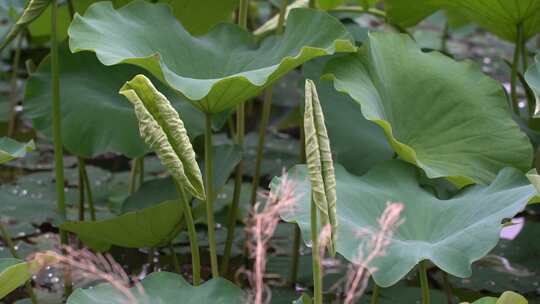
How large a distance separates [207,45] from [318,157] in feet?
2.25

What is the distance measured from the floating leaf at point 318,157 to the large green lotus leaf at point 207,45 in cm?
38

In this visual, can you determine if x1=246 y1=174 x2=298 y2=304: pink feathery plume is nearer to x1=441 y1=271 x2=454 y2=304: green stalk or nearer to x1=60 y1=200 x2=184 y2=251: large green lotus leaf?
x1=60 y1=200 x2=184 y2=251: large green lotus leaf

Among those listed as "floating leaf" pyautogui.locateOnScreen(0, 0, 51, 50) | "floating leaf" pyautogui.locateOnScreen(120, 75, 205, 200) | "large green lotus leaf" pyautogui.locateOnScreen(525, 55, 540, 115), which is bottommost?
"large green lotus leaf" pyautogui.locateOnScreen(525, 55, 540, 115)

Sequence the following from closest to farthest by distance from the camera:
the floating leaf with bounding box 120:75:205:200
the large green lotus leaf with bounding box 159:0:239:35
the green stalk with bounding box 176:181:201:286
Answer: the floating leaf with bounding box 120:75:205:200 → the green stalk with bounding box 176:181:201:286 → the large green lotus leaf with bounding box 159:0:239:35

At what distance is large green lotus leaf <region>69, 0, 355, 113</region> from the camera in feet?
4.56

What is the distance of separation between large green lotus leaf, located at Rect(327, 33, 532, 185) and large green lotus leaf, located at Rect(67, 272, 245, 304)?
0.43m

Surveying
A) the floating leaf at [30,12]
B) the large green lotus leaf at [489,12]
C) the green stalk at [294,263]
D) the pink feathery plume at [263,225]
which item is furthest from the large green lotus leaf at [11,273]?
the large green lotus leaf at [489,12]

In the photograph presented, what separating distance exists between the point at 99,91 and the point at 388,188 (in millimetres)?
576

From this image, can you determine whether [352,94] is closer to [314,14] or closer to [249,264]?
[314,14]

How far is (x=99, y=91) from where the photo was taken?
5.80 feet

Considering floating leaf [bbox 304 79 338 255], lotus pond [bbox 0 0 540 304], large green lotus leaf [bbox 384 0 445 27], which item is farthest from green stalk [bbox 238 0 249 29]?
floating leaf [bbox 304 79 338 255]

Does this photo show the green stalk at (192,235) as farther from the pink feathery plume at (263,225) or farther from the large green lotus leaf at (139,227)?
the pink feathery plume at (263,225)

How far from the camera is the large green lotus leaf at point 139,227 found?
4.90ft

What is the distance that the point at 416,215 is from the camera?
139 cm
